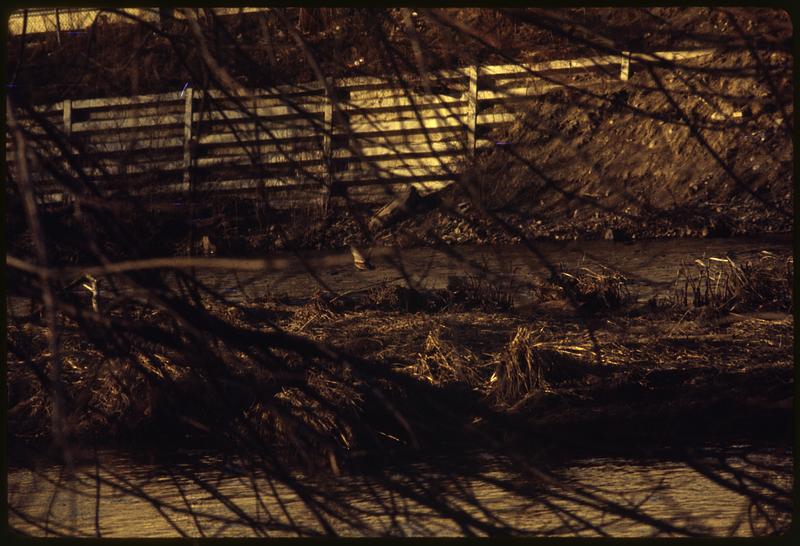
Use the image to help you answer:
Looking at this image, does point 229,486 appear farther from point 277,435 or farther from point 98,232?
point 98,232

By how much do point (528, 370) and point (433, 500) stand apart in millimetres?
1201

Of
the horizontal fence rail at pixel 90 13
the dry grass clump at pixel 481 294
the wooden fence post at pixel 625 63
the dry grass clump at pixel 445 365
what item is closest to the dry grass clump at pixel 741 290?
the dry grass clump at pixel 481 294

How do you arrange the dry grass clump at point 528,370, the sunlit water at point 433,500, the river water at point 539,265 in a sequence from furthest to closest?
the river water at point 539,265 → the dry grass clump at point 528,370 → the sunlit water at point 433,500

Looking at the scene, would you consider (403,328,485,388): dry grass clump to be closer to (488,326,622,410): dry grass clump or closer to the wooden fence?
(488,326,622,410): dry grass clump

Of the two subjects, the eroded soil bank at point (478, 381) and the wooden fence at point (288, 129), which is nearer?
the wooden fence at point (288, 129)

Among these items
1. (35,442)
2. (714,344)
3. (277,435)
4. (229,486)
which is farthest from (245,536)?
(714,344)

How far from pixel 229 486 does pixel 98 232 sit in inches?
42.4

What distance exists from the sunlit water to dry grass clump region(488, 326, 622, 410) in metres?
0.48

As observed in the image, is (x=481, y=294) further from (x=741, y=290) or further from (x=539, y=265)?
(x=741, y=290)

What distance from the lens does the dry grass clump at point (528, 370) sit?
155 inches

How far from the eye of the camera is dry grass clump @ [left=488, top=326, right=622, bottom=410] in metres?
3.94

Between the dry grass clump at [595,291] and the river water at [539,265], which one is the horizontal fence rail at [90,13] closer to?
the dry grass clump at [595,291]

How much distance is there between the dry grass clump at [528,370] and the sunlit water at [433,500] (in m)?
0.48

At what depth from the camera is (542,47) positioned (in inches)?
93.9
